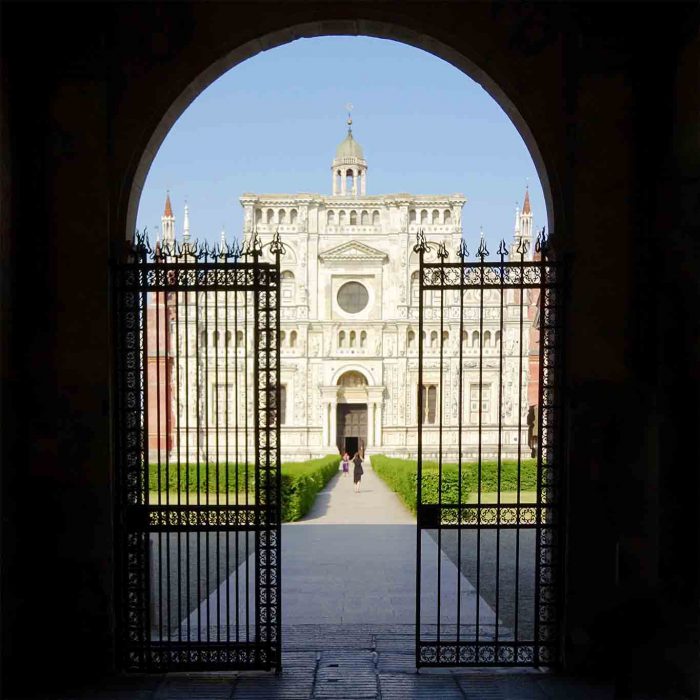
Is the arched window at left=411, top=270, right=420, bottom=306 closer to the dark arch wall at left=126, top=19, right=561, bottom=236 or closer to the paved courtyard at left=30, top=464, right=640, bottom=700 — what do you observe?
the paved courtyard at left=30, top=464, right=640, bottom=700

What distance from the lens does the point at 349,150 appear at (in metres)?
39.8

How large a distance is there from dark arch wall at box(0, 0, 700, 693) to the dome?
114ft

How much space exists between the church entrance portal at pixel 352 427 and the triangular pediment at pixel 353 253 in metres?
7.33

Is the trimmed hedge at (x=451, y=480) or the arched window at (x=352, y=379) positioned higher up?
the arched window at (x=352, y=379)

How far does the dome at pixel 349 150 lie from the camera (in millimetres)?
39688

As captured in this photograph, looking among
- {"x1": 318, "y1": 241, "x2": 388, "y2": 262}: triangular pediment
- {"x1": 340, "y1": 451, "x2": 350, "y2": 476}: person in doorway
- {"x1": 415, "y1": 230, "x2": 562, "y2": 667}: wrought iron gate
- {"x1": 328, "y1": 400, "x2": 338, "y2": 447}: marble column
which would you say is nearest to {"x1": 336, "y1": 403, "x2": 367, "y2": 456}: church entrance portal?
{"x1": 328, "y1": 400, "x2": 338, "y2": 447}: marble column

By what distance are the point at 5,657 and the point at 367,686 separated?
2.61 metres

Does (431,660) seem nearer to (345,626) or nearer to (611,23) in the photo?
(345,626)

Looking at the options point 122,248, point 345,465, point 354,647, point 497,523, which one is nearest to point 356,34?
point 122,248

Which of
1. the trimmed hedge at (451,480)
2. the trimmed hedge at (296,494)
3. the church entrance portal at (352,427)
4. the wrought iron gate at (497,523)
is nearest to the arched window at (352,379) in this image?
the church entrance portal at (352,427)

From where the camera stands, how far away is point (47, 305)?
5.64m

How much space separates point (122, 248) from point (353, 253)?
106ft

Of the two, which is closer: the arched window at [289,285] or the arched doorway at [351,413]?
the arched doorway at [351,413]

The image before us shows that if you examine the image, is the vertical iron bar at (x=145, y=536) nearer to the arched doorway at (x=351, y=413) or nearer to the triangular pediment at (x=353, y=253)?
the arched doorway at (x=351, y=413)
